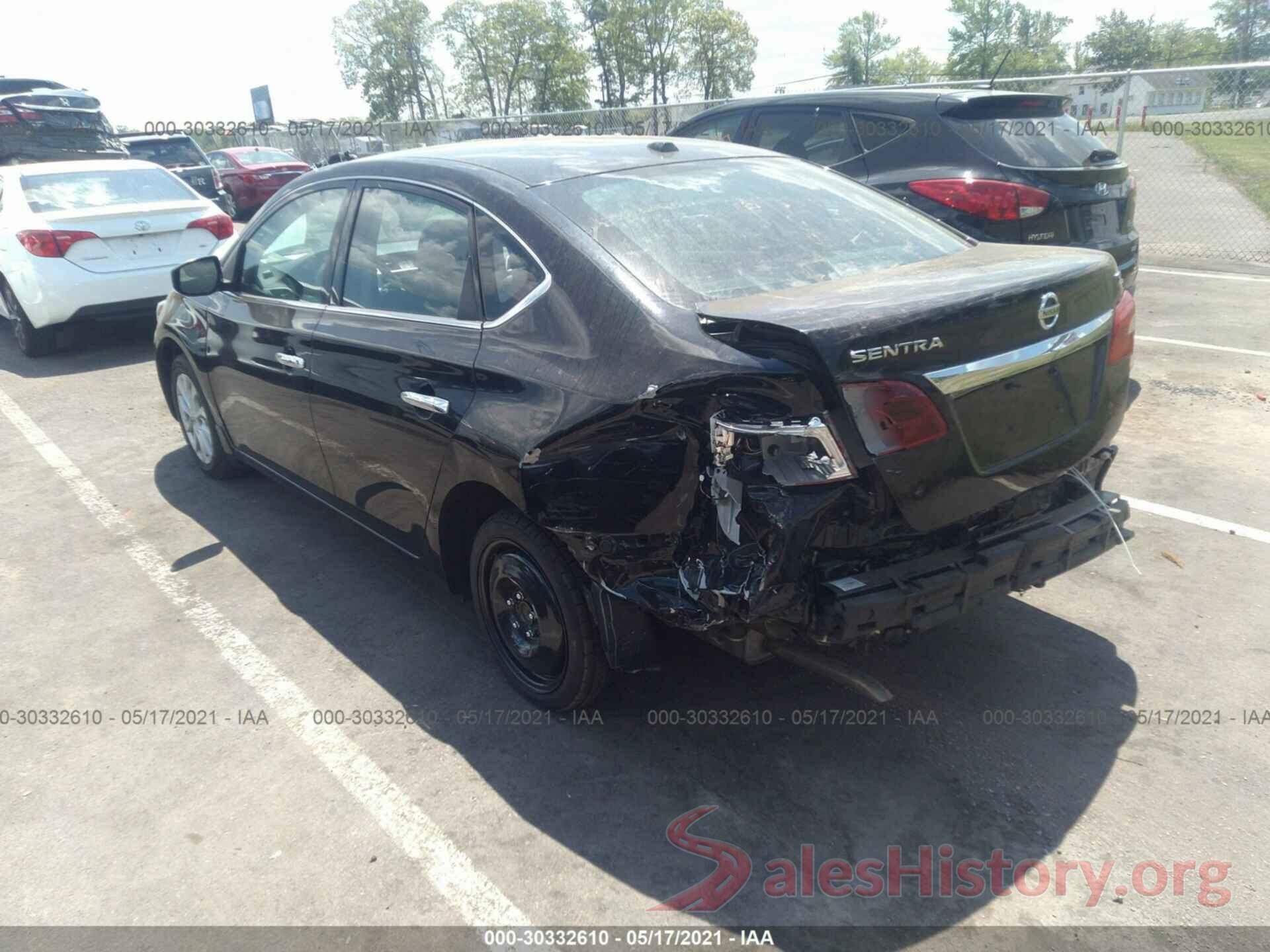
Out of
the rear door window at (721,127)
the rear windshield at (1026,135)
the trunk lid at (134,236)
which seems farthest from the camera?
the trunk lid at (134,236)

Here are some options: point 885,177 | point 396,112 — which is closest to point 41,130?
point 885,177

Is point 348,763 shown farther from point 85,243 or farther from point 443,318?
point 85,243

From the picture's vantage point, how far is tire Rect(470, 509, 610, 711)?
2.99 metres

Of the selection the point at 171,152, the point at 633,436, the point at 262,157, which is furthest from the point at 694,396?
the point at 262,157

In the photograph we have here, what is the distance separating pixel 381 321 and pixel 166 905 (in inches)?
80.4

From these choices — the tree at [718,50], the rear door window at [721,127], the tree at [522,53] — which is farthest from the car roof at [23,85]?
the tree at [718,50]

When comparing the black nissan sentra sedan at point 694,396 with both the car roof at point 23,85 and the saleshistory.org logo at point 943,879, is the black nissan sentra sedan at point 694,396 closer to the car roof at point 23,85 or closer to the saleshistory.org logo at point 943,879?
the saleshistory.org logo at point 943,879

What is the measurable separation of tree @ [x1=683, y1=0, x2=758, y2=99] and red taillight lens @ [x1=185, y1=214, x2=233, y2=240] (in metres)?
78.3

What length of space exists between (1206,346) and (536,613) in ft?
20.9

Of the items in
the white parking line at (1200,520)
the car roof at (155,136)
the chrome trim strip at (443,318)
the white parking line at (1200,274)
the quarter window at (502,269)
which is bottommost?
the white parking line at (1200,274)

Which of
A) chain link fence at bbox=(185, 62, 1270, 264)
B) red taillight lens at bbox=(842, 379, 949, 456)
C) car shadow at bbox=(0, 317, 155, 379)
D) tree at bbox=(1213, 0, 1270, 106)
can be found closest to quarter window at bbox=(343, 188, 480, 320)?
red taillight lens at bbox=(842, 379, 949, 456)

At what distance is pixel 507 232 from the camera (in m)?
3.15

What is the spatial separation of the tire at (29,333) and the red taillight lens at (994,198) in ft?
25.1

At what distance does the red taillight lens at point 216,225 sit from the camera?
8.84 meters
